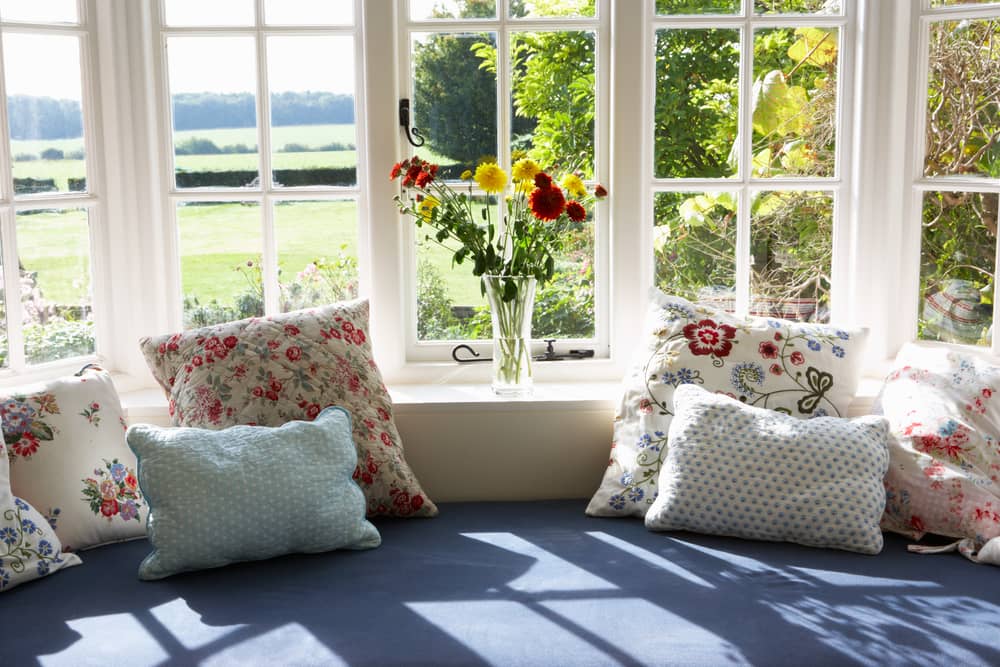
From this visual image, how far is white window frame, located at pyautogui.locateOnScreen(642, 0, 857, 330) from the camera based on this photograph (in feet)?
9.93

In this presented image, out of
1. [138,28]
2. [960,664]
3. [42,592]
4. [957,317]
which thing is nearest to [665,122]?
[957,317]

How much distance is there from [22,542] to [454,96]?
1629 millimetres

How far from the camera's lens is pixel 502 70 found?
3.07m

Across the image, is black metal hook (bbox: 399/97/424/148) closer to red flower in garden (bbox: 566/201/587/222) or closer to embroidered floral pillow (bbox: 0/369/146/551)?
red flower in garden (bbox: 566/201/587/222)

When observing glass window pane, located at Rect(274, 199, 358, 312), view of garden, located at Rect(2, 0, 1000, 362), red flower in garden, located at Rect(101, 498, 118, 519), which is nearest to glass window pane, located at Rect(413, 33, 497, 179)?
view of garden, located at Rect(2, 0, 1000, 362)

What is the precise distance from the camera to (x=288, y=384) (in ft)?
8.79

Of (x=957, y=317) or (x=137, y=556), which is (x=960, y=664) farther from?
(x=137, y=556)

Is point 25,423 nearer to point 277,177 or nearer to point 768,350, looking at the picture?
point 277,177

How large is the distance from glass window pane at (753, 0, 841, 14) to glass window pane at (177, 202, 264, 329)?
1548mm

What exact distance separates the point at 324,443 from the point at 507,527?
1.67 feet

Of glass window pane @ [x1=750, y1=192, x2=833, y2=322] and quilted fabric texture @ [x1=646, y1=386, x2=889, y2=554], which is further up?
glass window pane @ [x1=750, y1=192, x2=833, y2=322]

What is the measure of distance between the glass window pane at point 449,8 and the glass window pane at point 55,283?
1.10 metres

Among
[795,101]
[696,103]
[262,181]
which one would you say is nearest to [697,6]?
[696,103]

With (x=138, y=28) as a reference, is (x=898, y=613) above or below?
below
